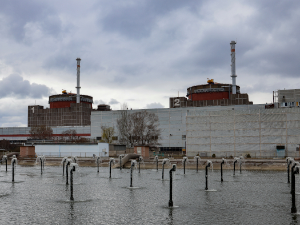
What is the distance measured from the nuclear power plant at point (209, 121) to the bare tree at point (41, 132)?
18.4 feet

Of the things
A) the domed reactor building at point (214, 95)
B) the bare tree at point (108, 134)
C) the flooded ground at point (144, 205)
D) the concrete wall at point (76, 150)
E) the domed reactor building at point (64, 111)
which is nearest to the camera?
the flooded ground at point (144, 205)

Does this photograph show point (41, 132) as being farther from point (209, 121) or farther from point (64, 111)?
point (209, 121)

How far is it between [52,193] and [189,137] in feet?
183

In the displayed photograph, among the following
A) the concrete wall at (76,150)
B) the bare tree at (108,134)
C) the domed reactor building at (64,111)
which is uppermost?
the domed reactor building at (64,111)

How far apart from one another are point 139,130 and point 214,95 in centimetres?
4702

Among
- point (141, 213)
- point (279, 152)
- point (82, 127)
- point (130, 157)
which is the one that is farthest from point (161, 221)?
point (82, 127)

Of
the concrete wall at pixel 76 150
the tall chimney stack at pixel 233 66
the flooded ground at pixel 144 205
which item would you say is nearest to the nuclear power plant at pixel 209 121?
the tall chimney stack at pixel 233 66

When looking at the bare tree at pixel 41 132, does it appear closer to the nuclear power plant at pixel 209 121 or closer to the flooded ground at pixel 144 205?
the nuclear power plant at pixel 209 121

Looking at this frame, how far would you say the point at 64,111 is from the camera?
564 feet

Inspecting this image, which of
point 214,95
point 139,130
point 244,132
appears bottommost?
point 244,132

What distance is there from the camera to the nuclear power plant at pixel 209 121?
78419mm

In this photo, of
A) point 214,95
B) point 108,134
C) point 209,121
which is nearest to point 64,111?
point 108,134

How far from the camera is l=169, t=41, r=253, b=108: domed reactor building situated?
137875mm

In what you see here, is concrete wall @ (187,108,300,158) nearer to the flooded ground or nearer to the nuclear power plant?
the nuclear power plant
